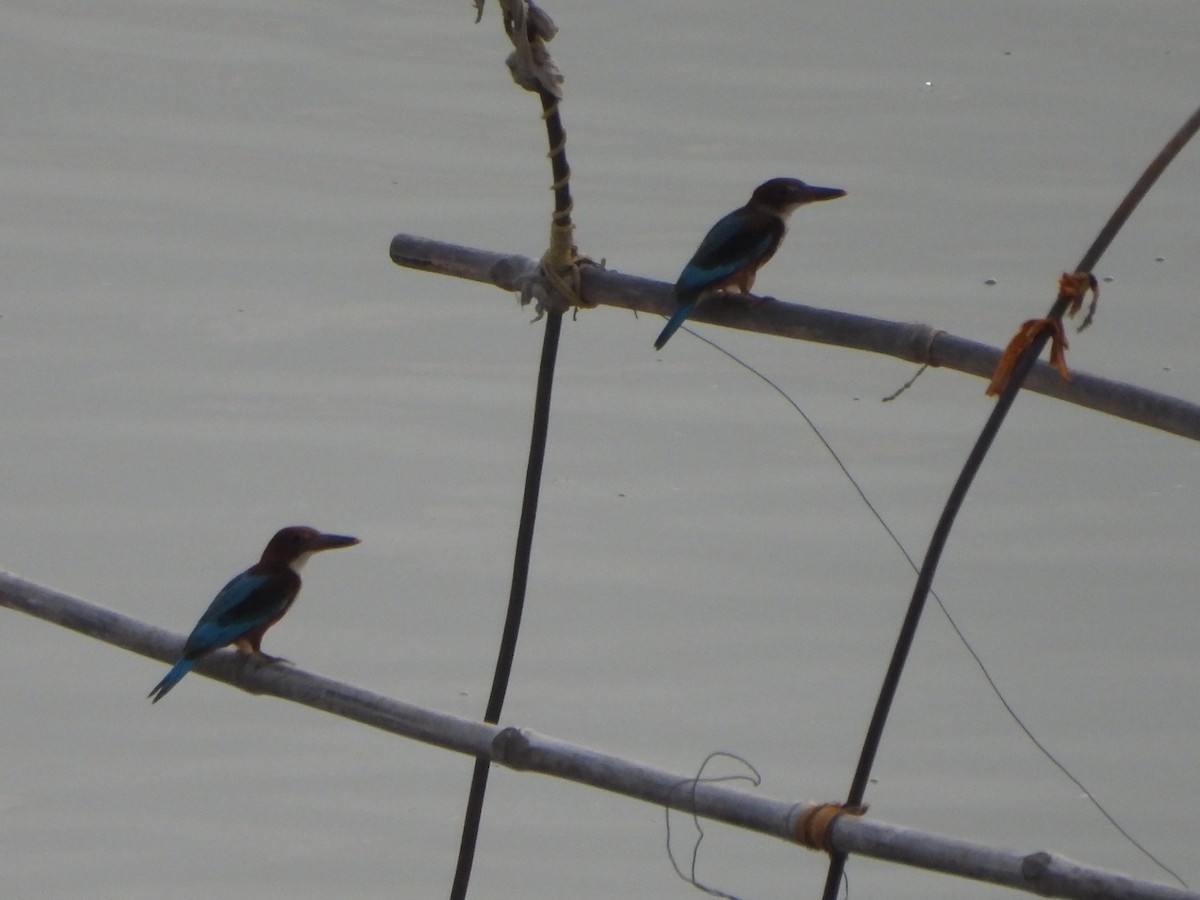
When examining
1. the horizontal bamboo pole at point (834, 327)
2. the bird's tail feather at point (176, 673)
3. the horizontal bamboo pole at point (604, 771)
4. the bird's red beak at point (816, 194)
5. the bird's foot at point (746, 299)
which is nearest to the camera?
the horizontal bamboo pole at point (604, 771)

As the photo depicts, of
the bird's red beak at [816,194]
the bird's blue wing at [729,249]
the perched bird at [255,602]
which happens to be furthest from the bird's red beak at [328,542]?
the bird's red beak at [816,194]

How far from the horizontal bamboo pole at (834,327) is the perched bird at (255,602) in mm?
475

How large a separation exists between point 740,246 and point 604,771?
85 centimetres

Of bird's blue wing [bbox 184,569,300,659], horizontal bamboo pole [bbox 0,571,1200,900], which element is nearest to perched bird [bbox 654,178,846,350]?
horizontal bamboo pole [bbox 0,571,1200,900]

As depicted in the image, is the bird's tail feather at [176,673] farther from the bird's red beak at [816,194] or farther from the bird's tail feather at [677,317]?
the bird's red beak at [816,194]

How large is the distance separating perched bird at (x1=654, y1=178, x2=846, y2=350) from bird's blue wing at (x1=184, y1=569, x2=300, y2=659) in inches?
24.6

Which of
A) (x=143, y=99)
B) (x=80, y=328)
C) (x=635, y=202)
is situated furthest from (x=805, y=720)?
(x=143, y=99)

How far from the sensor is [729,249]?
231 centimetres

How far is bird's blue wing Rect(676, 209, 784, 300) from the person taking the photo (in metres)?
2.16

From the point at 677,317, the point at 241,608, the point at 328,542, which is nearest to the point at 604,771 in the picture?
the point at 677,317

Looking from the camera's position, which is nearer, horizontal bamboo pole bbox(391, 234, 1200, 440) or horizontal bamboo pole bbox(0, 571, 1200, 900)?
horizontal bamboo pole bbox(0, 571, 1200, 900)

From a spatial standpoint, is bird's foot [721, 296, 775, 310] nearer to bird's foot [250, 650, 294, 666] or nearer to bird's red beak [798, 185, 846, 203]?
bird's red beak [798, 185, 846, 203]

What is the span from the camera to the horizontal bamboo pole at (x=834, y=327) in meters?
1.68

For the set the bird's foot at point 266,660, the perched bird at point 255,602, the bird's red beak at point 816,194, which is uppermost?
the bird's red beak at point 816,194
